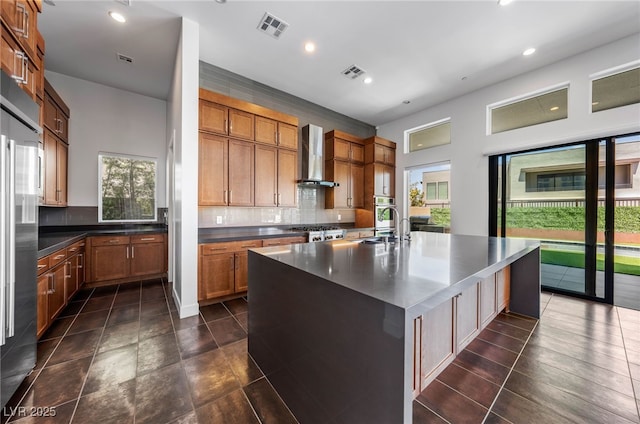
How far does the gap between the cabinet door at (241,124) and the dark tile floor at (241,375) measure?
248cm

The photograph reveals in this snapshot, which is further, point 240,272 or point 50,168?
point 240,272

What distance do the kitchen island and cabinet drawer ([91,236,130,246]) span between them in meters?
3.11

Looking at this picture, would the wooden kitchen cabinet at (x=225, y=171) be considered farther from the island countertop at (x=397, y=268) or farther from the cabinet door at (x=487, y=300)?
the cabinet door at (x=487, y=300)

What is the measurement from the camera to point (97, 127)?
389 centimetres

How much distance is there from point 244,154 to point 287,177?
83 centimetres

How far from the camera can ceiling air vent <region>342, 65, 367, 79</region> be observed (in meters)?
3.57

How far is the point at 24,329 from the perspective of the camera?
62.9 inches

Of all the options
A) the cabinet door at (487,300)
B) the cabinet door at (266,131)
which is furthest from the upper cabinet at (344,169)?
the cabinet door at (487,300)

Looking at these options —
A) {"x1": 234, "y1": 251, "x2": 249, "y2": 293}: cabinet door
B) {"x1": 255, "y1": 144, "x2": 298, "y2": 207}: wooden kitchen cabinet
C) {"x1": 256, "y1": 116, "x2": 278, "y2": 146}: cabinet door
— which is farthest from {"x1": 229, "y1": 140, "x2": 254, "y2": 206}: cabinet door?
{"x1": 234, "y1": 251, "x2": 249, "y2": 293}: cabinet door

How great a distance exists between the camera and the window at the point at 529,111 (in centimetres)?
342

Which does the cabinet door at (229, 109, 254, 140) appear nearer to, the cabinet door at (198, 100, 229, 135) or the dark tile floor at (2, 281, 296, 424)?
the cabinet door at (198, 100, 229, 135)

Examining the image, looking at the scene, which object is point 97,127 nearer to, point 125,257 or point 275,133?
point 125,257

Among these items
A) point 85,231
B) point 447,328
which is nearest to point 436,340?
point 447,328

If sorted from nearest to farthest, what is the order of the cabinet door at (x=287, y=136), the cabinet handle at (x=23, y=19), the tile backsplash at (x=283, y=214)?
the cabinet handle at (x=23, y=19)
the tile backsplash at (x=283, y=214)
the cabinet door at (x=287, y=136)
